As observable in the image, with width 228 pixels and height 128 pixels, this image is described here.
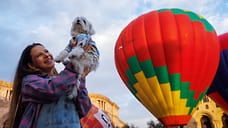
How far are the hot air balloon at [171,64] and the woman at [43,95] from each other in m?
7.63

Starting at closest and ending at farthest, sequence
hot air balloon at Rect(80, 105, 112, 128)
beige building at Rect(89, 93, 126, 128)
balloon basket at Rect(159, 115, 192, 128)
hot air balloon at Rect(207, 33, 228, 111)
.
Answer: hot air balloon at Rect(80, 105, 112, 128) < balloon basket at Rect(159, 115, 192, 128) < hot air balloon at Rect(207, 33, 228, 111) < beige building at Rect(89, 93, 126, 128)

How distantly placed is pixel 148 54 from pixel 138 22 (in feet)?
6.67

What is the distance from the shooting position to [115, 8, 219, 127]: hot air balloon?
892cm

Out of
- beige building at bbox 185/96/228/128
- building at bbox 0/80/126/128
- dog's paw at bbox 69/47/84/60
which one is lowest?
dog's paw at bbox 69/47/84/60

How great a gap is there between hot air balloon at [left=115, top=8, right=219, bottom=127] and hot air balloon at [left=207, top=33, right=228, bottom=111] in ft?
5.39

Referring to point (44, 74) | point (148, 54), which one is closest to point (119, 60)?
point (148, 54)

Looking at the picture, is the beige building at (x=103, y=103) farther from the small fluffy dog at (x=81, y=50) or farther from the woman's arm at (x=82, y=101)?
the small fluffy dog at (x=81, y=50)

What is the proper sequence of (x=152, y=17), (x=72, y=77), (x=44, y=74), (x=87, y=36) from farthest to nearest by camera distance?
(x=152, y=17) < (x=44, y=74) < (x=87, y=36) < (x=72, y=77)

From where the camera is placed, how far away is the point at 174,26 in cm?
940

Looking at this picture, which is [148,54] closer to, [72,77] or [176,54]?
[176,54]

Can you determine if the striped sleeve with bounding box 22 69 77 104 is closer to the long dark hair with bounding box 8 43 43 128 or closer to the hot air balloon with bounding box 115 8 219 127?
the long dark hair with bounding box 8 43 43 128

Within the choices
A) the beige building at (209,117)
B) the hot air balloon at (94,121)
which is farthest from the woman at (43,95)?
the beige building at (209,117)

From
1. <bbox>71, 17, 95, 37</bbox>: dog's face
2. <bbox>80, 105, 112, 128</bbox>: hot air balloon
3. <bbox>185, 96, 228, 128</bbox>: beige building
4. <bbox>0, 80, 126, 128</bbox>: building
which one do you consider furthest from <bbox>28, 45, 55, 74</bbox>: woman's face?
<bbox>185, 96, 228, 128</bbox>: beige building

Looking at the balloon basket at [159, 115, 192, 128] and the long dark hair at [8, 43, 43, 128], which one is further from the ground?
the balloon basket at [159, 115, 192, 128]
